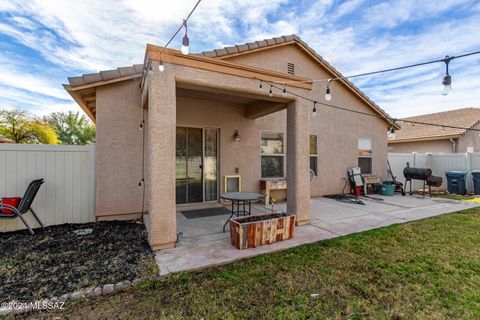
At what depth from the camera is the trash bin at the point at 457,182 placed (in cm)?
937

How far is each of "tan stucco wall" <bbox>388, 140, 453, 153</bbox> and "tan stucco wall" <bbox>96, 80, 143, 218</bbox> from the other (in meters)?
15.8

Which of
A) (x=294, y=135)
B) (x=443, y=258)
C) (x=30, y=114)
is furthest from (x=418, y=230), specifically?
(x=30, y=114)

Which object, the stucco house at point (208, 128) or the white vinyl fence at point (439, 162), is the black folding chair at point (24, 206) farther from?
the white vinyl fence at point (439, 162)

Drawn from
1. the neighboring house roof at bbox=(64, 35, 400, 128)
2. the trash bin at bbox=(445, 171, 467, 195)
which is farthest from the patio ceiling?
the trash bin at bbox=(445, 171, 467, 195)

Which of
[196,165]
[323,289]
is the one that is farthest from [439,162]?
[323,289]

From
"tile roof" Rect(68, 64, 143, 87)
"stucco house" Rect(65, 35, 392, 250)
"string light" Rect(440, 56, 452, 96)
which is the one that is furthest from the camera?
"tile roof" Rect(68, 64, 143, 87)

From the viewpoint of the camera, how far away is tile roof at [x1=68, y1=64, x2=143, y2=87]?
14.8 ft

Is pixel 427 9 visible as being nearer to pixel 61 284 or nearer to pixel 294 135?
pixel 294 135

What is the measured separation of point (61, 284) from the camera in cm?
257

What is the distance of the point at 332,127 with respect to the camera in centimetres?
846

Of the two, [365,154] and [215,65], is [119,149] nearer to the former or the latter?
[215,65]

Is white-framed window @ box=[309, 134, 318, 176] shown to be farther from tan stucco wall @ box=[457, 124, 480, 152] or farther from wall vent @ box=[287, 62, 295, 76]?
tan stucco wall @ box=[457, 124, 480, 152]

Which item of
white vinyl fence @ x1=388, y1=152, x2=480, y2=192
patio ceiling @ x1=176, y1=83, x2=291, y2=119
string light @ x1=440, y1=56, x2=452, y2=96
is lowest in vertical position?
white vinyl fence @ x1=388, y1=152, x2=480, y2=192

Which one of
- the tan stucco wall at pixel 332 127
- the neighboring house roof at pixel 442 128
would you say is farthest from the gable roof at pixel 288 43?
the neighboring house roof at pixel 442 128
